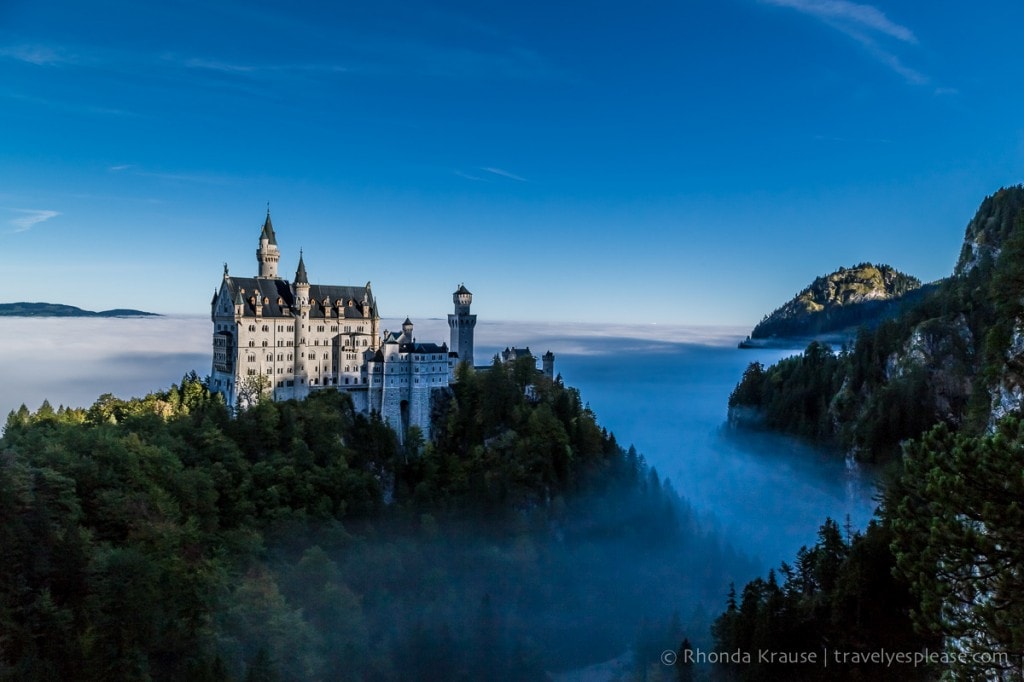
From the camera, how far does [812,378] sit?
4405 inches

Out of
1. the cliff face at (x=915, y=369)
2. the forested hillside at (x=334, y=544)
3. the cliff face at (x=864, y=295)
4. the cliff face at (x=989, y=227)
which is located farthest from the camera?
the cliff face at (x=864, y=295)

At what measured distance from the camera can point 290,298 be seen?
213ft

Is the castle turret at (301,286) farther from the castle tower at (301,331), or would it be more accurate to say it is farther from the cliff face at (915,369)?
the cliff face at (915,369)

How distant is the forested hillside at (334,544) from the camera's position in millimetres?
32562

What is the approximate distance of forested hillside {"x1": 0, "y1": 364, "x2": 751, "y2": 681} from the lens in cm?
3256

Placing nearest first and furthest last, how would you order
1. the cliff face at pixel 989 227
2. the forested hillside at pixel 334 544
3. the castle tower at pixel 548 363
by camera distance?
the forested hillside at pixel 334 544, the castle tower at pixel 548 363, the cliff face at pixel 989 227

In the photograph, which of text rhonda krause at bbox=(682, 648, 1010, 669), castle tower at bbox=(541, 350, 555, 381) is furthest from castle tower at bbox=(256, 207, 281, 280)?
→ text rhonda krause at bbox=(682, 648, 1010, 669)

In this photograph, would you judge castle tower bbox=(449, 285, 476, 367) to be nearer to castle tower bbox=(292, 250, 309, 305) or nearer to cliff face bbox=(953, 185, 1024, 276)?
castle tower bbox=(292, 250, 309, 305)

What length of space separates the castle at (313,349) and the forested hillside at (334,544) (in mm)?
2957

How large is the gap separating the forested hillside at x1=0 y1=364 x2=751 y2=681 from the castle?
296 centimetres

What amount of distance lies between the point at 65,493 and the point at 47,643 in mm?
12184

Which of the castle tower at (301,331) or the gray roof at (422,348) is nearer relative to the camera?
the castle tower at (301,331)

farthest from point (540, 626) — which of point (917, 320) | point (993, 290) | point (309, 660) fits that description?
point (917, 320)

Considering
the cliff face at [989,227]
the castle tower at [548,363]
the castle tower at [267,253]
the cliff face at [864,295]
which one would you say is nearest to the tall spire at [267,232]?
the castle tower at [267,253]
